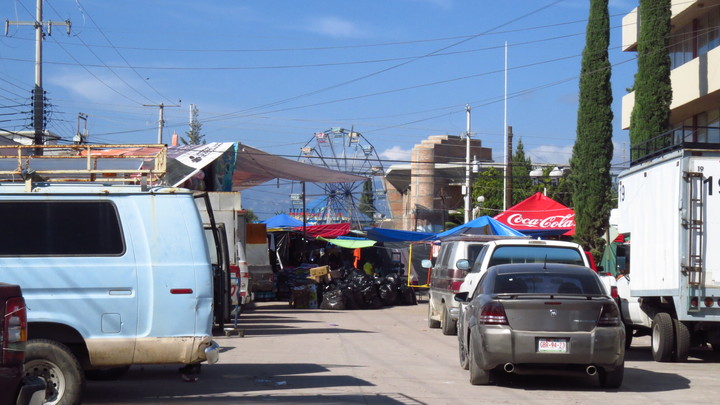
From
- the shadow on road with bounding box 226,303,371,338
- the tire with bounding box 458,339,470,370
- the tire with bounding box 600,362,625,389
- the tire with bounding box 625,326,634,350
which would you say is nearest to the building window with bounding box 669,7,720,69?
the shadow on road with bounding box 226,303,371,338

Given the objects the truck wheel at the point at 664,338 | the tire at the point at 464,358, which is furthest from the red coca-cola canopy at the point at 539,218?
the tire at the point at 464,358

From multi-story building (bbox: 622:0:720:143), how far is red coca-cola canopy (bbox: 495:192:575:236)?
542 cm

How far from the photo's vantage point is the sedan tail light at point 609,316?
1086cm

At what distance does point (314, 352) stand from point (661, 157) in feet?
21.9

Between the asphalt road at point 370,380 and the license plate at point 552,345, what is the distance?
0.53 metres

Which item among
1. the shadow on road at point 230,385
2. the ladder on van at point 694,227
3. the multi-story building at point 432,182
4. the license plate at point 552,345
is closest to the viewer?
the shadow on road at point 230,385

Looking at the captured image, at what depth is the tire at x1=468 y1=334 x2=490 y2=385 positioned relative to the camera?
36.8ft

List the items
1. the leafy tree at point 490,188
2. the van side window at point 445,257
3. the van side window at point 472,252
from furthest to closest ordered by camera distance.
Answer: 1. the leafy tree at point 490,188
2. the van side window at point 445,257
3. the van side window at point 472,252

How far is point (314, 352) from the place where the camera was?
15.9 metres

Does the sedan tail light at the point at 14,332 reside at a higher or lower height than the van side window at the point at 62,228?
lower

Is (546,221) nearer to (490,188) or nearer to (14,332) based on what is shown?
(14,332)

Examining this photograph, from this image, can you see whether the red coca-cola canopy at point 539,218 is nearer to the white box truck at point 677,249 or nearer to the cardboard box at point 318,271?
the cardboard box at point 318,271

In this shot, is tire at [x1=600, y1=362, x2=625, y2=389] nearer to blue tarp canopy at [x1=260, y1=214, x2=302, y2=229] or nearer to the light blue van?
the light blue van

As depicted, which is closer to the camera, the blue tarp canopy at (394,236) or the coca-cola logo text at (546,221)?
the coca-cola logo text at (546,221)
